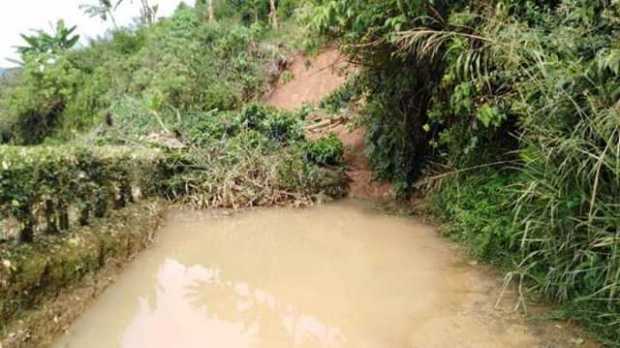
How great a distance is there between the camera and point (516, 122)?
501 centimetres

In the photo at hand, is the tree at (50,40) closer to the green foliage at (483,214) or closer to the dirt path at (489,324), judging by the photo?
the green foliage at (483,214)

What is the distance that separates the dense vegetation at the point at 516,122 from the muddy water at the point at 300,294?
514 mm

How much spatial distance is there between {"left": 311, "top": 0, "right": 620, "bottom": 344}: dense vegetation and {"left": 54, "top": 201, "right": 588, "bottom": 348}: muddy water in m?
0.51

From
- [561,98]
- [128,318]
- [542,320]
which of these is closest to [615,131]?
[561,98]

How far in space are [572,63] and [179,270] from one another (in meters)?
4.29

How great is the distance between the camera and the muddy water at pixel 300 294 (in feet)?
12.1

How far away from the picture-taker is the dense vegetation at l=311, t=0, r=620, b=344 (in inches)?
126

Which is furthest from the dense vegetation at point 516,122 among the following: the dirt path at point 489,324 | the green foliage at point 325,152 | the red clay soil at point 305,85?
the red clay soil at point 305,85

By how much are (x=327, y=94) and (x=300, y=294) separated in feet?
28.6

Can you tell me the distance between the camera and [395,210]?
724 cm

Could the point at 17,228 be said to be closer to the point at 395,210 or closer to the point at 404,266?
the point at 404,266

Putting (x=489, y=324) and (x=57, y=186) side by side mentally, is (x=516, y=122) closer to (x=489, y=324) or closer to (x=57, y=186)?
(x=489, y=324)

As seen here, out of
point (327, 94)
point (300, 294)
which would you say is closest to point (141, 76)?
point (327, 94)

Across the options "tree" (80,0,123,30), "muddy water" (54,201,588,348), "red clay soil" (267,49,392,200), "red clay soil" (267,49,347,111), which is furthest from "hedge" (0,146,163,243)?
"tree" (80,0,123,30)
